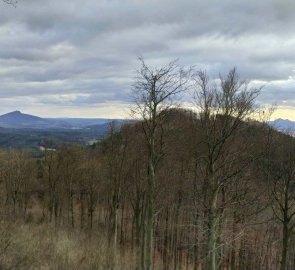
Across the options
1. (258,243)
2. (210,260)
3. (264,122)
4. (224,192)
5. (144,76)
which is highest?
(144,76)

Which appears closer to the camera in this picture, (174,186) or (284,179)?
(284,179)

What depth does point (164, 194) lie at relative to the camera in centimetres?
3706

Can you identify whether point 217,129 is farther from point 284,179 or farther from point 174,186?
point 174,186

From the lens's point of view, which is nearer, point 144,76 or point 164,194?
point 144,76

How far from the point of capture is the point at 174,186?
38.3m

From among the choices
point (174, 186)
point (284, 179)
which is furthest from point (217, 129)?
point (174, 186)

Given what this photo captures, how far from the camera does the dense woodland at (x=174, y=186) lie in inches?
856

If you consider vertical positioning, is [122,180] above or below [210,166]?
below

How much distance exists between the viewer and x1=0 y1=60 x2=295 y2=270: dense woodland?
2175 centimetres

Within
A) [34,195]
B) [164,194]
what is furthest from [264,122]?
[34,195]

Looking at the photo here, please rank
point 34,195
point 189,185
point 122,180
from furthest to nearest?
point 34,195, point 122,180, point 189,185

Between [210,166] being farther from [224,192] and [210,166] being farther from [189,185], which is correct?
[189,185]

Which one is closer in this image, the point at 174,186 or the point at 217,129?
the point at 217,129

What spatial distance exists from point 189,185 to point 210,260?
47.1 feet
